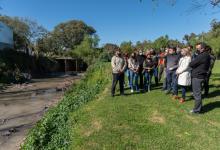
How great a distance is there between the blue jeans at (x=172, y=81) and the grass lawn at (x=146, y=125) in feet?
1.44

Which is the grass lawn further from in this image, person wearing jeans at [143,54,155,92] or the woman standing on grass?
person wearing jeans at [143,54,155,92]

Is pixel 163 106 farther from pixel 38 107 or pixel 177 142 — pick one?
pixel 38 107

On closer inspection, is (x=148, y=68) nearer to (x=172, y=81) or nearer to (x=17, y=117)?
(x=172, y=81)

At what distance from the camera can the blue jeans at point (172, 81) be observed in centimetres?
1009

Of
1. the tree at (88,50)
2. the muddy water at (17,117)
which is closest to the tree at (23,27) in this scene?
the tree at (88,50)

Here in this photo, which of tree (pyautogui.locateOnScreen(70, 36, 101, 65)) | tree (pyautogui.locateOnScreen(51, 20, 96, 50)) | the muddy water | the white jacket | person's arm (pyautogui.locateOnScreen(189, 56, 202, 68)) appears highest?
tree (pyautogui.locateOnScreen(51, 20, 96, 50))

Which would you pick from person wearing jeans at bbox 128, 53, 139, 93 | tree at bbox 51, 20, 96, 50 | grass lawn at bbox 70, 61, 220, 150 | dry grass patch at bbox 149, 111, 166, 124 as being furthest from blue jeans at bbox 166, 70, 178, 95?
tree at bbox 51, 20, 96, 50

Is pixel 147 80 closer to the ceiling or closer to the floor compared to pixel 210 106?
closer to the ceiling

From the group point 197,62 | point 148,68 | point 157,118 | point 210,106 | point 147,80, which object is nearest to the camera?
point 197,62

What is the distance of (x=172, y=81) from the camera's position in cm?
1054

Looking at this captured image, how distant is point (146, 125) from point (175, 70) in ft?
12.2

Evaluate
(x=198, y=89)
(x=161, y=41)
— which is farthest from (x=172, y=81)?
(x=161, y=41)

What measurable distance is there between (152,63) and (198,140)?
19.6ft

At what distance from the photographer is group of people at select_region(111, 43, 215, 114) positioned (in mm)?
7855
